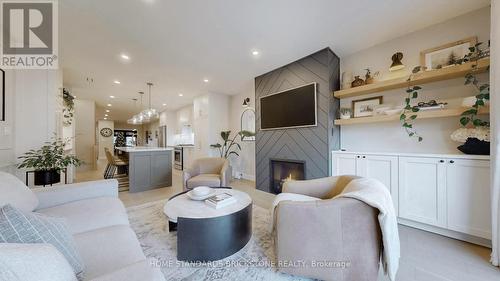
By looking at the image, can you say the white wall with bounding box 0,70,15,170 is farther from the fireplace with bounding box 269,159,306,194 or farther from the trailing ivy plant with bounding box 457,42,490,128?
the trailing ivy plant with bounding box 457,42,490,128

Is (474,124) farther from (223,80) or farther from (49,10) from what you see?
(49,10)

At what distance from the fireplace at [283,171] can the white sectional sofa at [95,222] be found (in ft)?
8.94

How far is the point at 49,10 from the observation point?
7.15ft

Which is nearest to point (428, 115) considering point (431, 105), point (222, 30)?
point (431, 105)

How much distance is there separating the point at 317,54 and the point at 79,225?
12.0ft

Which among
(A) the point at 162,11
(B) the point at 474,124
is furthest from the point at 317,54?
(A) the point at 162,11

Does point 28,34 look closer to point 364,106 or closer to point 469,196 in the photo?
point 364,106

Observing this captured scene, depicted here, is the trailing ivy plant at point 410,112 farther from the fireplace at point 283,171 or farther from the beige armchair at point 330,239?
the beige armchair at point 330,239

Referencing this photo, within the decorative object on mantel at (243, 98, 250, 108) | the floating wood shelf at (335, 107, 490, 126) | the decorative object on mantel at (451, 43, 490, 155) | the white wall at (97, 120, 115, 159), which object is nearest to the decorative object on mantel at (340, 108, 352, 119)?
the floating wood shelf at (335, 107, 490, 126)

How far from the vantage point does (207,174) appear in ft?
11.7

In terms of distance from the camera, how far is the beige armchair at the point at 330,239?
1.33 meters

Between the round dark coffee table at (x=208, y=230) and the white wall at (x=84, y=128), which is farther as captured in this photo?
the white wall at (x=84, y=128)

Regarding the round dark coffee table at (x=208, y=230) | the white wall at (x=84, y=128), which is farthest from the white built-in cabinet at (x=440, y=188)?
the white wall at (x=84, y=128)

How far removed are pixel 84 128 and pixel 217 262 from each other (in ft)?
26.1
